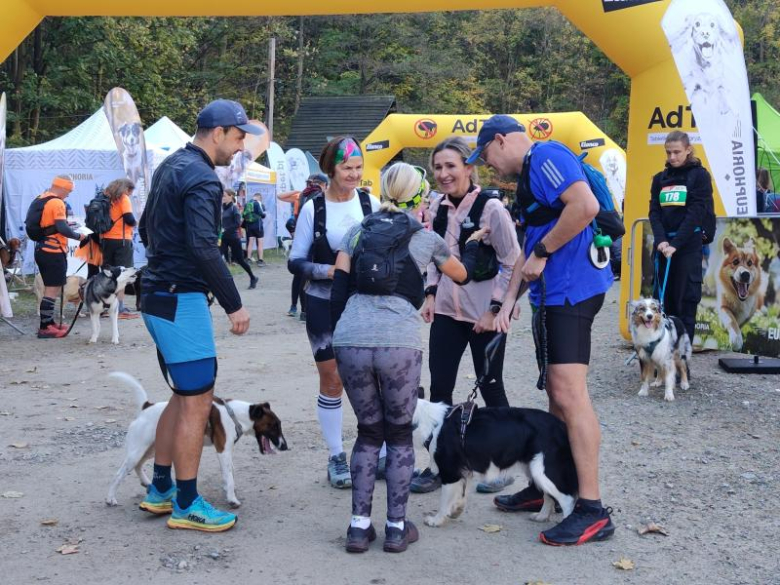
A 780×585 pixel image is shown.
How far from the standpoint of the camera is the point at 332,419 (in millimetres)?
4695

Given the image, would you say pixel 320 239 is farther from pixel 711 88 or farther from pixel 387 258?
pixel 711 88

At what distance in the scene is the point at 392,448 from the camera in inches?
145

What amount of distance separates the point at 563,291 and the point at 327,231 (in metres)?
1.32

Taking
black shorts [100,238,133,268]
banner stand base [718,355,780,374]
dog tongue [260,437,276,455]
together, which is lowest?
dog tongue [260,437,276,455]

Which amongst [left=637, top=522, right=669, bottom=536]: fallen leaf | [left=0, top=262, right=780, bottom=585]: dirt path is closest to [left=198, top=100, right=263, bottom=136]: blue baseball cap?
[left=0, top=262, right=780, bottom=585]: dirt path

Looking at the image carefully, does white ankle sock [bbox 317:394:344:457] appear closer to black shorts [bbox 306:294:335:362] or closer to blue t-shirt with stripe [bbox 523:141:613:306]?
black shorts [bbox 306:294:335:362]

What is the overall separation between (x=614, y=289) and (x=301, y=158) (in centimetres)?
1222

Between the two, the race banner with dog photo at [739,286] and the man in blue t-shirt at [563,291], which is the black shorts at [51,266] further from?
the man in blue t-shirt at [563,291]

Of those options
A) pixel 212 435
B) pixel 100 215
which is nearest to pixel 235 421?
pixel 212 435

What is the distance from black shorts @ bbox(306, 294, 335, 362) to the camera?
4477mm

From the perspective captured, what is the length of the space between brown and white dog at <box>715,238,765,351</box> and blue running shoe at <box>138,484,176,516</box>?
5672 mm

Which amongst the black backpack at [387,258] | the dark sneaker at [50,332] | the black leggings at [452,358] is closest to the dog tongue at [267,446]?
the black leggings at [452,358]

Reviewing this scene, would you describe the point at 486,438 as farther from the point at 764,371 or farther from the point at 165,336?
the point at 764,371

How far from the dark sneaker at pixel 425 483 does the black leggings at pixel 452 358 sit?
43 centimetres
